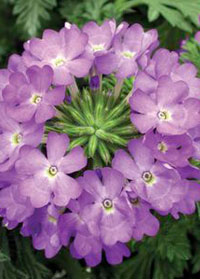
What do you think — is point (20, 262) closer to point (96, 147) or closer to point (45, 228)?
point (45, 228)

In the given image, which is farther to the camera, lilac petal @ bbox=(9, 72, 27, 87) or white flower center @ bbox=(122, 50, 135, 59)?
white flower center @ bbox=(122, 50, 135, 59)

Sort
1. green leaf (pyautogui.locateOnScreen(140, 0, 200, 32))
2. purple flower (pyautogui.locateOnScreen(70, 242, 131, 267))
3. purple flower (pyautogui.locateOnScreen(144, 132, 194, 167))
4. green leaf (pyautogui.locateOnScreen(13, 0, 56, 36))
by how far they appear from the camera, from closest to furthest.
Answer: purple flower (pyautogui.locateOnScreen(144, 132, 194, 167))
purple flower (pyautogui.locateOnScreen(70, 242, 131, 267))
green leaf (pyautogui.locateOnScreen(140, 0, 200, 32))
green leaf (pyautogui.locateOnScreen(13, 0, 56, 36))

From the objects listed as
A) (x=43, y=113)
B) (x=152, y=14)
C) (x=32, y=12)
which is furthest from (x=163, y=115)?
(x=32, y=12)

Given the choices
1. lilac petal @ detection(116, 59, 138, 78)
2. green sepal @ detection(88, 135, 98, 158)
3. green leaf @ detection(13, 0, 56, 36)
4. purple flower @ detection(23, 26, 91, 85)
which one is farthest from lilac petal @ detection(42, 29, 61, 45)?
green leaf @ detection(13, 0, 56, 36)

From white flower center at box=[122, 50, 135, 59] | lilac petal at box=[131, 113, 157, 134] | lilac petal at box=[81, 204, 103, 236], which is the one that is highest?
white flower center at box=[122, 50, 135, 59]

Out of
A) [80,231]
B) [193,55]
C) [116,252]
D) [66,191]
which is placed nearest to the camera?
[66,191]

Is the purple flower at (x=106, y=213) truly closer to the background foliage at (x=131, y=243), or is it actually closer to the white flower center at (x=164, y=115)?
the white flower center at (x=164, y=115)

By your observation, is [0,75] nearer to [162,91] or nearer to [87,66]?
[87,66]

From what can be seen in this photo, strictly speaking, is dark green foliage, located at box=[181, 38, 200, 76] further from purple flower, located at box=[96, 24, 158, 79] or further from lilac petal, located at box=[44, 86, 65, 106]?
lilac petal, located at box=[44, 86, 65, 106]
